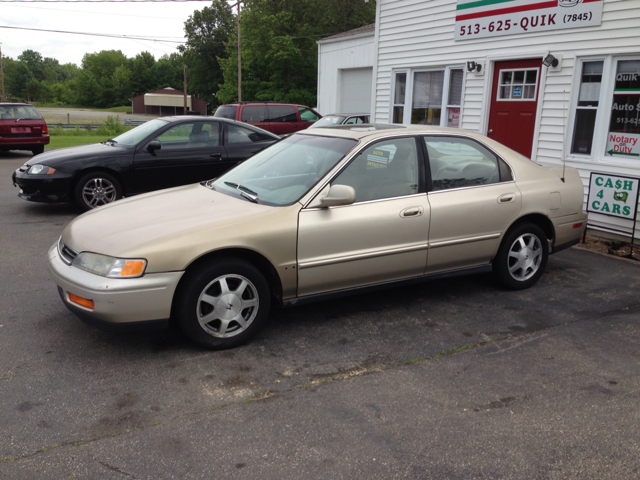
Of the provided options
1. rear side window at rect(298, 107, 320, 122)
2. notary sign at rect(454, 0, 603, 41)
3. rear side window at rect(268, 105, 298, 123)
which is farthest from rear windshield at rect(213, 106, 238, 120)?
notary sign at rect(454, 0, 603, 41)

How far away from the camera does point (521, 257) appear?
536cm

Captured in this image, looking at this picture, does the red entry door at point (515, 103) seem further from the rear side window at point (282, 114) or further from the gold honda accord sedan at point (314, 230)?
the rear side window at point (282, 114)

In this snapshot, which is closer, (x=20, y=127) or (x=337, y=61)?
(x=20, y=127)

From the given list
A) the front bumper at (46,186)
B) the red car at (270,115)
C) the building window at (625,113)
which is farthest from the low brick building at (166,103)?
the building window at (625,113)

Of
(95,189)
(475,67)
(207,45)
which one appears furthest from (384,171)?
(207,45)

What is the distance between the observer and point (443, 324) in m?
4.65

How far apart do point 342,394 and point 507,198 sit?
2.66 metres

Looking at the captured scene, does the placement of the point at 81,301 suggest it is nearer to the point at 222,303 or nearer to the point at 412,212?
the point at 222,303

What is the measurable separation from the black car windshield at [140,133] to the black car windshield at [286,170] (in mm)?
4218

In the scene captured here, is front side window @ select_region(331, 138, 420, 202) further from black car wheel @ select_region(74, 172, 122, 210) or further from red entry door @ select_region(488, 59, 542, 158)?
black car wheel @ select_region(74, 172, 122, 210)

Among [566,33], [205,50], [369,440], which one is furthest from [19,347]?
[205,50]

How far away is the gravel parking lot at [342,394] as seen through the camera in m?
2.83

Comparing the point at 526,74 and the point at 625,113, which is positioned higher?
the point at 526,74

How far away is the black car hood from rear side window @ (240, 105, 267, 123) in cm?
687
